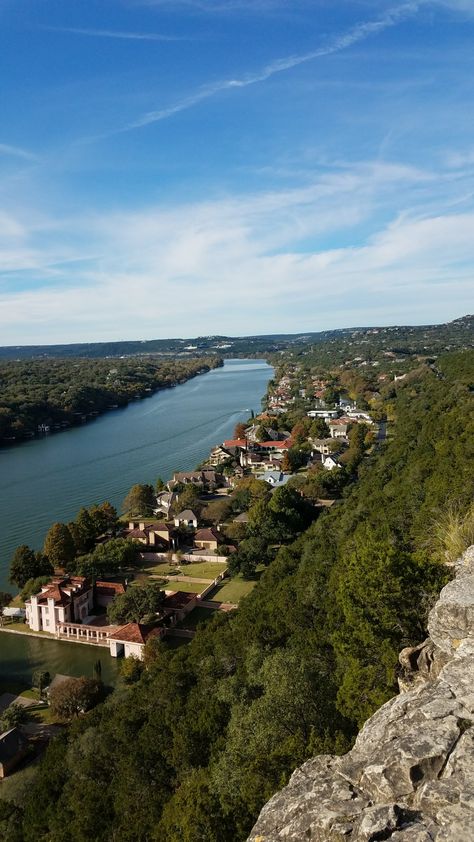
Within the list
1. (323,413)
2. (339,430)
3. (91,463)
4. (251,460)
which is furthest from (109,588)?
(323,413)

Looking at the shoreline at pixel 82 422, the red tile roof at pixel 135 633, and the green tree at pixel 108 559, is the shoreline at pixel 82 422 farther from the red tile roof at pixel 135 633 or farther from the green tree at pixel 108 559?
the red tile roof at pixel 135 633

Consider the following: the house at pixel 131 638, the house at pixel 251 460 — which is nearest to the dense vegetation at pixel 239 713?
the house at pixel 131 638

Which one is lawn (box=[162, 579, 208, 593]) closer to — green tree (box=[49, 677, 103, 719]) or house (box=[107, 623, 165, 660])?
house (box=[107, 623, 165, 660])

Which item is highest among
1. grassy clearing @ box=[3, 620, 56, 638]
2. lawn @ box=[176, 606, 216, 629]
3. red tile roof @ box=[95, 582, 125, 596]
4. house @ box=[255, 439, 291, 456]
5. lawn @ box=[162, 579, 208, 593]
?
house @ box=[255, 439, 291, 456]

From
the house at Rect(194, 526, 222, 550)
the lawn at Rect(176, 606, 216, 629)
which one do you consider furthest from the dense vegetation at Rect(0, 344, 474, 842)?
the house at Rect(194, 526, 222, 550)

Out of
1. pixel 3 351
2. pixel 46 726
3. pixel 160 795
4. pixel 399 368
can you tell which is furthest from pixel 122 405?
pixel 3 351

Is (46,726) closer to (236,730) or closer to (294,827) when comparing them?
(236,730)
